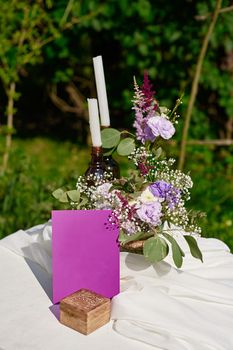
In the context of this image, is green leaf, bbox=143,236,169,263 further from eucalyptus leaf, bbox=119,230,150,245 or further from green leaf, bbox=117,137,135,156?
green leaf, bbox=117,137,135,156

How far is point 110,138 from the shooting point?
5.62 feet

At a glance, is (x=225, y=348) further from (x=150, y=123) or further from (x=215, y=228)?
(x=215, y=228)

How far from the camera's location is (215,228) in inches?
128

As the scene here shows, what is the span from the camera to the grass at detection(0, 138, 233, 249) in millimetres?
3277

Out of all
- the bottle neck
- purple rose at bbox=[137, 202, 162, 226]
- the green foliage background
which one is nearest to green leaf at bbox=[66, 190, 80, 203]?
the bottle neck

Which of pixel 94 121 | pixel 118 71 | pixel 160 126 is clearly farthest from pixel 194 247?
pixel 118 71

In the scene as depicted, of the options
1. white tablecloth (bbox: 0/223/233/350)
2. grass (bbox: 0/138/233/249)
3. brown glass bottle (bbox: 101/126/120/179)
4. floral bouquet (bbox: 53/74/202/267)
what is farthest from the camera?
grass (bbox: 0/138/233/249)

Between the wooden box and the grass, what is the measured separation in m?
1.04

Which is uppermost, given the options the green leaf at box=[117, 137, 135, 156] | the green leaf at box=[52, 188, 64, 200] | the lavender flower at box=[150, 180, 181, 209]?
the green leaf at box=[117, 137, 135, 156]

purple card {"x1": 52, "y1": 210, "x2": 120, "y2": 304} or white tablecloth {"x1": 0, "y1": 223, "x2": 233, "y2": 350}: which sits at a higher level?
purple card {"x1": 52, "y1": 210, "x2": 120, "y2": 304}

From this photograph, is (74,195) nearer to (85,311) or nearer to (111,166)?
(111,166)

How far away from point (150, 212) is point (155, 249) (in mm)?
119

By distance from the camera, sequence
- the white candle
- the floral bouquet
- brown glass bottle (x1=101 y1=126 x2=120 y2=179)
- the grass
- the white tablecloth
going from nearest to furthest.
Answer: the white tablecloth, the floral bouquet, the white candle, brown glass bottle (x1=101 y1=126 x2=120 y2=179), the grass

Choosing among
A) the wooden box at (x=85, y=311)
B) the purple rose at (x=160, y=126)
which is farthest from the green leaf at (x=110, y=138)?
the wooden box at (x=85, y=311)
